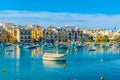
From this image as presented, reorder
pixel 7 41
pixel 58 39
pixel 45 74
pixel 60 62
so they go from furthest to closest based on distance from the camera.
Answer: pixel 58 39
pixel 7 41
pixel 60 62
pixel 45 74

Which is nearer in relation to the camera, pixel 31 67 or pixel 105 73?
pixel 105 73

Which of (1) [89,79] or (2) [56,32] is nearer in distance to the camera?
(1) [89,79]

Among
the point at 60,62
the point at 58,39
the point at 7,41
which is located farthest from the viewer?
the point at 58,39

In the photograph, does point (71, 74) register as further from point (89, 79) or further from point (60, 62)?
point (60, 62)

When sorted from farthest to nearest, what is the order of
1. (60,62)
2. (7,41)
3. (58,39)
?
(58,39) → (7,41) → (60,62)

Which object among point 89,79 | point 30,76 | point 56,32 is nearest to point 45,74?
point 30,76

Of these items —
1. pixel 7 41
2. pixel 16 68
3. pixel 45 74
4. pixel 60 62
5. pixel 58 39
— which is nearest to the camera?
pixel 45 74

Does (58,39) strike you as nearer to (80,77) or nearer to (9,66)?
(9,66)

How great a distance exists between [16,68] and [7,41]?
75.7 metres

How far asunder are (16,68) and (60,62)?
28.3 feet

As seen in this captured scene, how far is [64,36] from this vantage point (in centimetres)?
12669

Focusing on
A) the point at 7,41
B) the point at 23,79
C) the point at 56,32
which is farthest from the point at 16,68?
the point at 56,32

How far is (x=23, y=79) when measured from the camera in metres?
32.8

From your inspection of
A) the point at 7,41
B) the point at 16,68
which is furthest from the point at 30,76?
the point at 7,41
